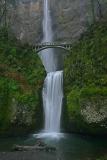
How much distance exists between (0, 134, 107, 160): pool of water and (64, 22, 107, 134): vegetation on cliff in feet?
5.16

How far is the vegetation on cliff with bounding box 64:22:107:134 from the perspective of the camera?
1431 inches

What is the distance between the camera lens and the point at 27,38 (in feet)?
228

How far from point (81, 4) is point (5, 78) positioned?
33131mm

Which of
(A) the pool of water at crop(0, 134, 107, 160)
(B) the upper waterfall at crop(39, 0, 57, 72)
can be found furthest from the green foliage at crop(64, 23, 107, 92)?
(B) the upper waterfall at crop(39, 0, 57, 72)

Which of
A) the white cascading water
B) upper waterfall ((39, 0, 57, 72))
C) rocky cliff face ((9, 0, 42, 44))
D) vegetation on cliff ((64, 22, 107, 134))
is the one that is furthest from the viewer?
rocky cliff face ((9, 0, 42, 44))

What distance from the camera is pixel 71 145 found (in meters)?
33.8

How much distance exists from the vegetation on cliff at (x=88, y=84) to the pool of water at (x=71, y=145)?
1.57m

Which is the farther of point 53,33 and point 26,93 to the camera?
point 53,33

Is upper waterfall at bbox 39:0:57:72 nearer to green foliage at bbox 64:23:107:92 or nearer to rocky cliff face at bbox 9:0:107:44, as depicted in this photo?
rocky cliff face at bbox 9:0:107:44

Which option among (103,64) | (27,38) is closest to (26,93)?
(103,64)

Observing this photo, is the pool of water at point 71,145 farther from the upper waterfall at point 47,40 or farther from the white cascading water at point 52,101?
the upper waterfall at point 47,40

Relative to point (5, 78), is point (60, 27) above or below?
above

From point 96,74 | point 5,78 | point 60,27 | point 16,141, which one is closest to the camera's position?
point 16,141

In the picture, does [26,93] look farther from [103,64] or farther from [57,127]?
[103,64]
